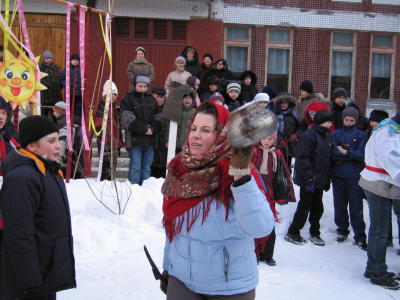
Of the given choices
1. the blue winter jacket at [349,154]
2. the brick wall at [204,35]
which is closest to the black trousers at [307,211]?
the blue winter jacket at [349,154]

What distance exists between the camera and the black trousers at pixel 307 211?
18.2 ft

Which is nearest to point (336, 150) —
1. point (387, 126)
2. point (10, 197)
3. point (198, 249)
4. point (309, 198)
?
point (309, 198)

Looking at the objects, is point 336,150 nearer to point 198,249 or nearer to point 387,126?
point 387,126

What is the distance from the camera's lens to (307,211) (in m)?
5.58

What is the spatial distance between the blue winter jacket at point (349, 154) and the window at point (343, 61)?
315 inches

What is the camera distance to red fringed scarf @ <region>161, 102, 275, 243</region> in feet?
6.65

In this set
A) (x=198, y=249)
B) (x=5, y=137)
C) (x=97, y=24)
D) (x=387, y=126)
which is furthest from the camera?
(x=97, y=24)

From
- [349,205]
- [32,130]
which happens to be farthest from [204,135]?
[349,205]

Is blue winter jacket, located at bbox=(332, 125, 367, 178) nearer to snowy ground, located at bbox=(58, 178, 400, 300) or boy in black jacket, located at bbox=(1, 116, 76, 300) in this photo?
snowy ground, located at bbox=(58, 178, 400, 300)

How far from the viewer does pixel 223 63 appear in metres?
9.65

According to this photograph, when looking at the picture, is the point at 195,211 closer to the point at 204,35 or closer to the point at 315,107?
the point at 315,107

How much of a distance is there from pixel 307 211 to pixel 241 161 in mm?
4152

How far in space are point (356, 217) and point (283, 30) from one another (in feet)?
28.7

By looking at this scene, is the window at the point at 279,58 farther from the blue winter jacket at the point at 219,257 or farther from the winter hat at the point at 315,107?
the blue winter jacket at the point at 219,257
